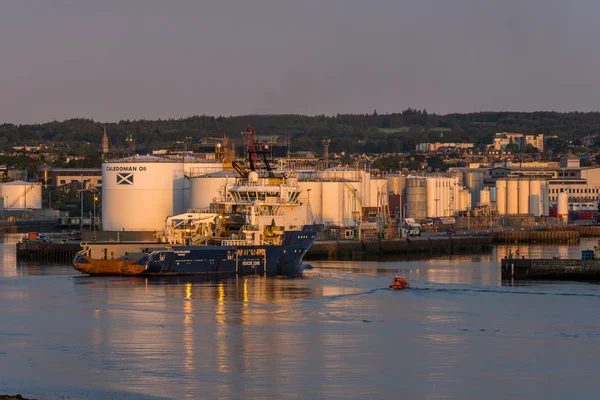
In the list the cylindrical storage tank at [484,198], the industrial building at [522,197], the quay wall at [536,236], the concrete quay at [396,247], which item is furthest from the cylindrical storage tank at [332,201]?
the industrial building at [522,197]

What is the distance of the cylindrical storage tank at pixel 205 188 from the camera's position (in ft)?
203

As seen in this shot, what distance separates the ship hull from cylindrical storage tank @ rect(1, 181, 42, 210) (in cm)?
5814

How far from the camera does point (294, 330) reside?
34.6 metres

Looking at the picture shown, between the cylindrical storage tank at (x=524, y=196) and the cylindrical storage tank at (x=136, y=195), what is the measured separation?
4351cm

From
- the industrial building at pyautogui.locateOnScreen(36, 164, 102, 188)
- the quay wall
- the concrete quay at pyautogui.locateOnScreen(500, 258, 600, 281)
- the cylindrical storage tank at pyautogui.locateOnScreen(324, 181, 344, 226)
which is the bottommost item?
the concrete quay at pyautogui.locateOnScreen(500, 258, 600, 281)

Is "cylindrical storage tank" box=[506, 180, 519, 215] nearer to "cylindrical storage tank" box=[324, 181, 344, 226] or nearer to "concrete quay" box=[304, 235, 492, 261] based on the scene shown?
"concrete quay" box=[304, 235, 492, 261]

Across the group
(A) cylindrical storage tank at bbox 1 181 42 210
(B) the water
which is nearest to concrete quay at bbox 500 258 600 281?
(B) the water

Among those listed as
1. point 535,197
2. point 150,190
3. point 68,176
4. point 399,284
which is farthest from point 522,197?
point 399,284

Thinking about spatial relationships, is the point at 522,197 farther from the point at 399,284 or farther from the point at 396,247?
the point at 399,284

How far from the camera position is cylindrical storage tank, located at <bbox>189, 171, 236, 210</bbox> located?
2436 inches

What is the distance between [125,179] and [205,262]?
13303 millimetres

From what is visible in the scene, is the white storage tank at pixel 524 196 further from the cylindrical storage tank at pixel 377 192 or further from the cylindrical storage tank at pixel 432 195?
the cylindrical storage tank at pixel 377 192

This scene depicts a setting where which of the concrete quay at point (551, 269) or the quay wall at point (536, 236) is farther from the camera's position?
the quay wall at point (536, 236)

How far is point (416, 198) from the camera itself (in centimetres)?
8719
